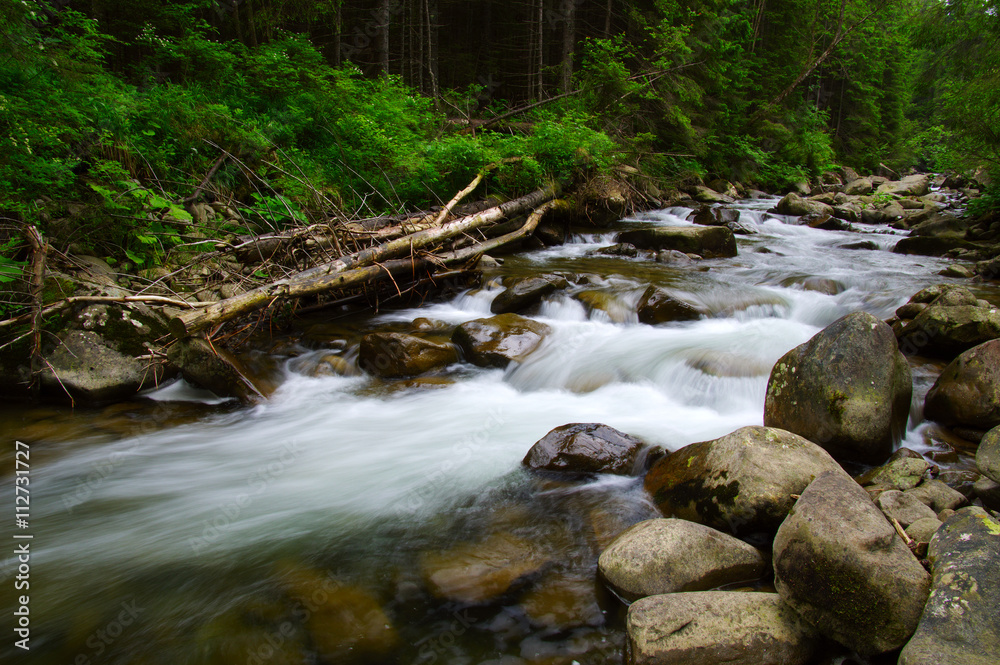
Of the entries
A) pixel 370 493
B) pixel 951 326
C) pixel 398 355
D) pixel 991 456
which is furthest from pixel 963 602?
pixel 398 355

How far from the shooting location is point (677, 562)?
282cm

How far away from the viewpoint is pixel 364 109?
10703 millimetres

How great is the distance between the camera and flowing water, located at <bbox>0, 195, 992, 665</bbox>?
→ 109 inches

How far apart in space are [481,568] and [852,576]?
1900 millimetres

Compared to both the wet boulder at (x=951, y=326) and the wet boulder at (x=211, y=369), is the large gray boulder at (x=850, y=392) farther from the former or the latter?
the wet boulder at (x=211, y=369)

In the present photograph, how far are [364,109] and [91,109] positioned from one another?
4.72 metres

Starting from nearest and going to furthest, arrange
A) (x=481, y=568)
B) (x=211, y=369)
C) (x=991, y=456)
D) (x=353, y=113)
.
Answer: (x=991, y=456)
(x=481, y=568)
(x=211, y=369)
(x=353, y=113)

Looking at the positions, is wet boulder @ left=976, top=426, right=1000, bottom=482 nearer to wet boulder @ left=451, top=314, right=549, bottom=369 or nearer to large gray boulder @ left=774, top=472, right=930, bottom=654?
large gray boulder @ left=774, top=472, right=930, bottom=654

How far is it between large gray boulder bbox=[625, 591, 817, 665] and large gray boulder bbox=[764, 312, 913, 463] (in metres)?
1.84

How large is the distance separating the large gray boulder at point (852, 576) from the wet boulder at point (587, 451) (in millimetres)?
1609

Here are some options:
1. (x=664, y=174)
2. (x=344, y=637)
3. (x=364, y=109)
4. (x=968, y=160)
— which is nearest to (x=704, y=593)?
(x=344, y=637)

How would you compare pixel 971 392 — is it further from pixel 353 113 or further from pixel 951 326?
pixel 353 113

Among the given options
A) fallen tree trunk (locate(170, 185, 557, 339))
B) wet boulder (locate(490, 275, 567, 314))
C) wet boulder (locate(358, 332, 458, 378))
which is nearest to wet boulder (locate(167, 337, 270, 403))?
fallen tree trunk (locate(170, 185, 557, 339))

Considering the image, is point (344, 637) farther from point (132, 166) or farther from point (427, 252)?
point (132, 166)
